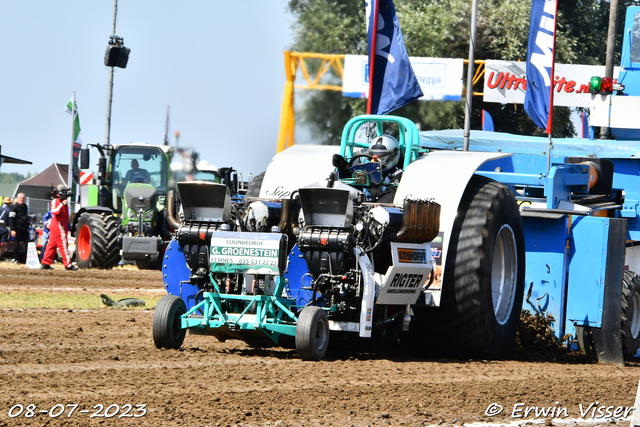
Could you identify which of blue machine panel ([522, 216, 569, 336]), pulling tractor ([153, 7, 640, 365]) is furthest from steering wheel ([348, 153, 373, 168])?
blue machine panel ([522, 216, 569, 336])

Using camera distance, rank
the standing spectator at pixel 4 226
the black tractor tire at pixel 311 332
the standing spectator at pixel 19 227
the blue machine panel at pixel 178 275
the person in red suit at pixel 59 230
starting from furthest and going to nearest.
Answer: the standing spectator at pixel 4 226 < the standing spectator at pixel 19 227 < the person in red suit at pixel 59 230 < the blue machine panel at pixel 178 275 < the black tractor tire at pixel 311 332

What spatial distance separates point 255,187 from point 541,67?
6316mm

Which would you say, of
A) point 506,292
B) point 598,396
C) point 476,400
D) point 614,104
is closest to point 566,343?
point 506,292

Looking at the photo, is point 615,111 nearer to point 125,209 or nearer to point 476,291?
point 476,291

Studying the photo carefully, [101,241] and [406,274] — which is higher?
[406,274]

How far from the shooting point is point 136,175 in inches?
718

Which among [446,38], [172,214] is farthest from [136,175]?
[446,38]

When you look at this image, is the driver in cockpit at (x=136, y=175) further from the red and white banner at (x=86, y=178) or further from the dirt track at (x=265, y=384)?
the dirt track at (x=265, y=384)

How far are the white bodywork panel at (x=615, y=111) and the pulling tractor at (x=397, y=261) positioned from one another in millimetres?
4078

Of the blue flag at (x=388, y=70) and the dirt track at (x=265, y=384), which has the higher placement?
the blue flag at (x=388, y=70)

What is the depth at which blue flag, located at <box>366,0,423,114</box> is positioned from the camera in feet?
50.5

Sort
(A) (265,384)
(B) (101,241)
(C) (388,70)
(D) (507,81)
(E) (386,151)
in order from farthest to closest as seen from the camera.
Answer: (D) (507,81)
(B) (101,241)
(C) (388,70)
(E) (386,151)
(A) (265,384)

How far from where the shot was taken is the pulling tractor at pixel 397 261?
21.9ft

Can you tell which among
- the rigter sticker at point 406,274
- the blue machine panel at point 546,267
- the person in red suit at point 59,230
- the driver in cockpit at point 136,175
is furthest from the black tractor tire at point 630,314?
the driver in cockpit at point 136,175
